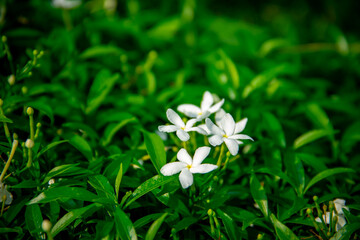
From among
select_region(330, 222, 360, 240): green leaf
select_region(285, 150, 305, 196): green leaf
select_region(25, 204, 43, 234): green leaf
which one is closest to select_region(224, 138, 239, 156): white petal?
select_region(285, 150, 305, 196): green leaf

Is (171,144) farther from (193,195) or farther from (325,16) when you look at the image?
(325,16)

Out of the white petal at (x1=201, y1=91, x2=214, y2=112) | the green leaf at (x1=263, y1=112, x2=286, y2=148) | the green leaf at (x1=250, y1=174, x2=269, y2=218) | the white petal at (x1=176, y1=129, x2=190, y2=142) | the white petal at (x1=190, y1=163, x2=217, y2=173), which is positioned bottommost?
the green leaf at (x1=250, y1=174, x2=269, y2=218)

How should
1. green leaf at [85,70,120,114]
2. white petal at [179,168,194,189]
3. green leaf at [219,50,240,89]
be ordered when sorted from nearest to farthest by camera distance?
white petal at [179,168,194,189] → green leaf at [85,70,120,114] → green leaf at [219,50,240,89]

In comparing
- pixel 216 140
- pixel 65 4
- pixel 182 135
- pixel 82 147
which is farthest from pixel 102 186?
→ pixel 65 4

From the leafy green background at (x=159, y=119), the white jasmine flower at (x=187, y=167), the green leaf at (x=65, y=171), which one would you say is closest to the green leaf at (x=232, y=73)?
the leafy green background at (x=159, y=119)

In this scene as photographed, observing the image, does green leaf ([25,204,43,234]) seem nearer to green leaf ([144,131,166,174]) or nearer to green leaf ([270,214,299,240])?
green leaf ([144,131,166,174])

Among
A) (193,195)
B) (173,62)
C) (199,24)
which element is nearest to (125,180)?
(193,195)

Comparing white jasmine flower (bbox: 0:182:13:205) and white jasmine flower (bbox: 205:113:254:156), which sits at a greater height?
white jasmine flower (bbox: 205:113:254:156)
